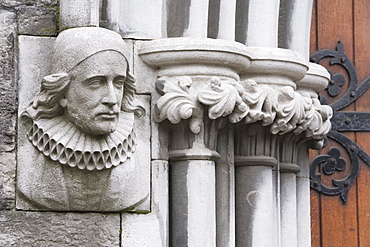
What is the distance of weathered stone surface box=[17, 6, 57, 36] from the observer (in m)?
2.51

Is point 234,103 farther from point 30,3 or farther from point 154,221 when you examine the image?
point 30,3

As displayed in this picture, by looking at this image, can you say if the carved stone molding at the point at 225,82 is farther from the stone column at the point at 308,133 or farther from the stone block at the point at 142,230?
the stone block at the point at 142,230

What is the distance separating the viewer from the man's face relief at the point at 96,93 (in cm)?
240

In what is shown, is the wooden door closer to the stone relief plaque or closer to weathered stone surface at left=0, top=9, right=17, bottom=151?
the stone relief plaque

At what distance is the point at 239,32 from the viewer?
277 cm

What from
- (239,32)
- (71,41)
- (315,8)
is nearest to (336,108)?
(315,8)

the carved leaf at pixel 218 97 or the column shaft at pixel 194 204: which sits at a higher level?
the carved leaf at pixel 218 97

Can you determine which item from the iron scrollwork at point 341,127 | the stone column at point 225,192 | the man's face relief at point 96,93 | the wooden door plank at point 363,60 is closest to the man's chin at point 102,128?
the man's face relief at point 96,93

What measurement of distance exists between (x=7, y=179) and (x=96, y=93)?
311 millimetres

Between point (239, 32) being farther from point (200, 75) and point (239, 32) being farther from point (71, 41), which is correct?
point (71, 41)

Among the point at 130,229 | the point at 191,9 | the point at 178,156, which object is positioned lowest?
the point at 130,229

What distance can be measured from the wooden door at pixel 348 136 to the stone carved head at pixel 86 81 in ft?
3.64

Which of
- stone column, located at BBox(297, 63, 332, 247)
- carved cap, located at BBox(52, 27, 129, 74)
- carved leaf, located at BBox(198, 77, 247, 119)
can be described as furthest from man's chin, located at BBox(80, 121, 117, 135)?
stone column, located at BBox(297, 63, 332, 247)

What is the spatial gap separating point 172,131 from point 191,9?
0.33 metres
